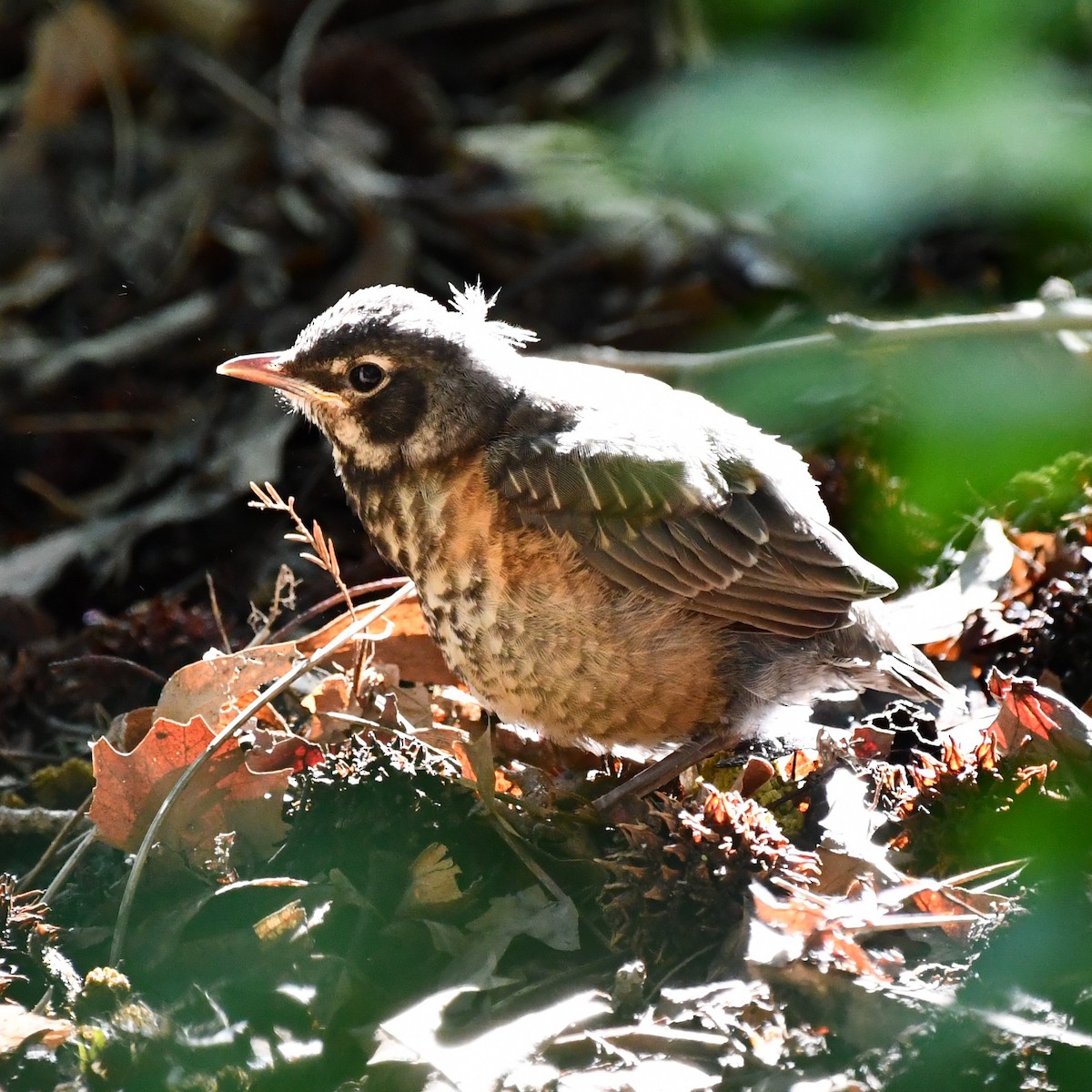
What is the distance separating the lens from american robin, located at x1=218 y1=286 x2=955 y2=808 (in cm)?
297

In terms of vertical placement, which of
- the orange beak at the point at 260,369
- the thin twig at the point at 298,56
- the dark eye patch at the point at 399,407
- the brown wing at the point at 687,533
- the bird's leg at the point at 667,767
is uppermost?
the thin twig at the point at 298,56

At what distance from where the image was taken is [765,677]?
10.0ft

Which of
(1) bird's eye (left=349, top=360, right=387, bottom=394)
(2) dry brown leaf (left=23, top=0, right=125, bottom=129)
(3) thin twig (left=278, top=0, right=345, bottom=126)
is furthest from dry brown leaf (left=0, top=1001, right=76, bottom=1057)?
(2) dry brown leaf (left=23, top=0, right=125, bottom=129)

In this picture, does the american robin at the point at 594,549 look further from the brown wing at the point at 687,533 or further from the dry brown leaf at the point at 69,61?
the dry brown leaf at the point at 69,61

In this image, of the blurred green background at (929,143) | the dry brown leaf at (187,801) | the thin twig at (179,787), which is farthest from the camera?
the dry brown leaf at (187,801)

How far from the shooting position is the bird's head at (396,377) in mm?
3158

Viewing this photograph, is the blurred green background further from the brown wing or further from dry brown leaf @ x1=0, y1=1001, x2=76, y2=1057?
dry brown leaf @ x1=0, y1=1001, x2=76, y2=1057

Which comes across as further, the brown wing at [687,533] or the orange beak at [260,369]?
the orange beak at [260,369]

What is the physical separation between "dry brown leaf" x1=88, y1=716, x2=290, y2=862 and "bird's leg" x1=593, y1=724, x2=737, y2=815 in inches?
28.0

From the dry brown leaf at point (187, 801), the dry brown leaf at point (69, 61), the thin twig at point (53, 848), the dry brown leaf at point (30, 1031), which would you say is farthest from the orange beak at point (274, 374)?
the dry brown leaf at point (69, 61)

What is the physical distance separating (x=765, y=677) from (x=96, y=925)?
60.8 inches

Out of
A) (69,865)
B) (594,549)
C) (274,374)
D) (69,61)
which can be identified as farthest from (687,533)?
(69,61)

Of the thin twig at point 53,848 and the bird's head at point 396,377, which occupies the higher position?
the bird's head at point 396,377

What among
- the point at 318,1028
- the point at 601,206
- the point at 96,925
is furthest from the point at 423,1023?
the point at 601,206
